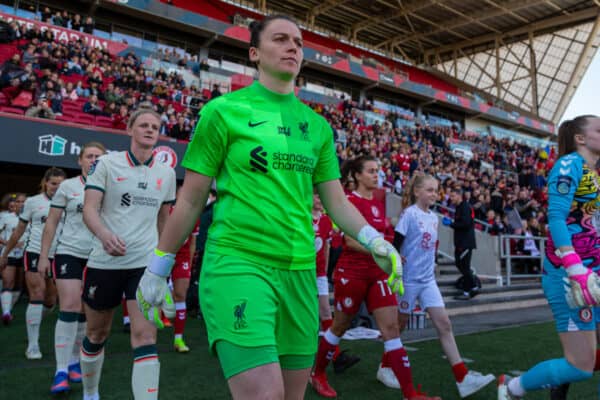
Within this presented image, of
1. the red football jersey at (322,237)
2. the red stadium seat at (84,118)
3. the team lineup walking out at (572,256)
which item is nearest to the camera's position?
the team lineup walking out at (572,256)

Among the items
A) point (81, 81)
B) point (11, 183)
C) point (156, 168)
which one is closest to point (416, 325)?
point (156, 168)

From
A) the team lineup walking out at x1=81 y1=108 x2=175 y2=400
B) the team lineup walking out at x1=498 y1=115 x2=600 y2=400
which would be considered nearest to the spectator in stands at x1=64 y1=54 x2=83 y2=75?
the team lineup walking out at x1=81 y1=108 x2=175 y2=400

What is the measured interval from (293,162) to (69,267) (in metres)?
2.77

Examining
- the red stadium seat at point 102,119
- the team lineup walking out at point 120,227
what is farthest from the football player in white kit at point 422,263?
the red stadium seat at point 102,119

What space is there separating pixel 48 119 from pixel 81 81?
4.83 meters

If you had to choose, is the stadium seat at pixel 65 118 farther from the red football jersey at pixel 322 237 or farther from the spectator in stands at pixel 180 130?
the red football jersey at pixel 322 237

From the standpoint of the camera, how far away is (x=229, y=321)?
1630 mm

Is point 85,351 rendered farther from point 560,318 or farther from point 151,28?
point 151,28

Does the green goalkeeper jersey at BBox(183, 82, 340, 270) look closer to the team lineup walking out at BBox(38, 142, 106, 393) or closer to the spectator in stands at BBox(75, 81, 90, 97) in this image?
the team lineup walking out at BBox(38, 142, 106, 393)

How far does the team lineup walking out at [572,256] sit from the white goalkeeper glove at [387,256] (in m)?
1.38

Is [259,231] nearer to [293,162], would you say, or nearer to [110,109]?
[293,162]

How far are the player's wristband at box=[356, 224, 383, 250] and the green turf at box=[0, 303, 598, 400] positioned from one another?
249 centimetres

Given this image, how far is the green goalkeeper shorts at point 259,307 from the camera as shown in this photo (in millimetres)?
1616

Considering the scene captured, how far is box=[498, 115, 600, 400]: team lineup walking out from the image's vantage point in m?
2.65
